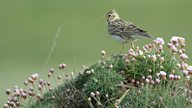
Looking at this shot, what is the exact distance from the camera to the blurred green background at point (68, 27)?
82.7ft

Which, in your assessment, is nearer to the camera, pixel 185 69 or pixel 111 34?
pixel 185 69

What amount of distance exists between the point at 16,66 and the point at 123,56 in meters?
15.7

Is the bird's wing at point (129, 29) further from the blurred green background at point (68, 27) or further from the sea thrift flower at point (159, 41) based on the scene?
the blurred green background at point (68, 27)

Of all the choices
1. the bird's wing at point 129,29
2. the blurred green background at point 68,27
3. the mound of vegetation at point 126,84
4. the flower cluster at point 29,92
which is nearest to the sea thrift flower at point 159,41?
the mound of vegetation at point 126,84

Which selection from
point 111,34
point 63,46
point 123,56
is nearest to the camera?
point 123,56

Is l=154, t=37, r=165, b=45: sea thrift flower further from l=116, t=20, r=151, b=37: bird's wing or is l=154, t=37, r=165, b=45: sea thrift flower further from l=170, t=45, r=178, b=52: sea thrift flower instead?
l=116, t=20, r=151, b=37: bird's wing

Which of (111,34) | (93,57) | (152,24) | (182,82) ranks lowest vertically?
(182,82)

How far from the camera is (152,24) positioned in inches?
1219

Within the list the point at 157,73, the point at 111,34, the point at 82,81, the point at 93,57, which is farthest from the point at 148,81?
the point at 93,57

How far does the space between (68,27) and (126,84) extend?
70.5 ft

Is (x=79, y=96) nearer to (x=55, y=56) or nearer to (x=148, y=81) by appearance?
(x=148, y=81)

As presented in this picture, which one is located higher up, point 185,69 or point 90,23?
point 90,23

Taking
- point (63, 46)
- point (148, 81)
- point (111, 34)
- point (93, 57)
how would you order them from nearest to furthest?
point (148, 81)
point (111, 34)
point (93, 57)
point (63, 46)

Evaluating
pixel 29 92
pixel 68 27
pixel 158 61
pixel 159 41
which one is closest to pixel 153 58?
pixel 158 61
